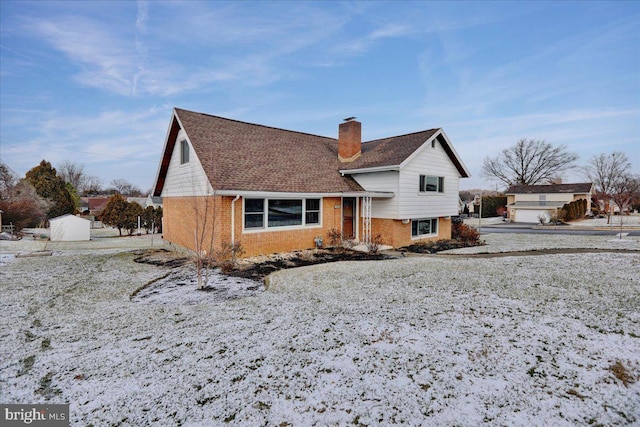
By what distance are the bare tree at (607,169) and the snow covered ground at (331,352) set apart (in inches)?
2681

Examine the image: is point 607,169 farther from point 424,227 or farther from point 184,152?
point 184,152

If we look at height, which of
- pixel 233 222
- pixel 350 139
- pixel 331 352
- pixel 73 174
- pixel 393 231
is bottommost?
pixel 331 352

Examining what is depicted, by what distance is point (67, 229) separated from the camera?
80.2 ft

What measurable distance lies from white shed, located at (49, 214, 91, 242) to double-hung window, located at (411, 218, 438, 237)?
86.4 ft

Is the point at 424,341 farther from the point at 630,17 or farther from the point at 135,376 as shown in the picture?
the point at 630,17

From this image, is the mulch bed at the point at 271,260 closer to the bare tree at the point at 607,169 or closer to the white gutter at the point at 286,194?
the white gutter at the point at 286,194

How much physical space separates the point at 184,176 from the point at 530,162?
5935 cm

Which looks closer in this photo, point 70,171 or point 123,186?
point 70,171

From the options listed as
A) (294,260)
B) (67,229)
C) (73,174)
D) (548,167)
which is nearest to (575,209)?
(548,167)

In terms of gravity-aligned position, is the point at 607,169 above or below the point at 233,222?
above

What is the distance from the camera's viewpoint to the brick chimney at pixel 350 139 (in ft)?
59.9

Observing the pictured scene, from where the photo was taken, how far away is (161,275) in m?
10.3

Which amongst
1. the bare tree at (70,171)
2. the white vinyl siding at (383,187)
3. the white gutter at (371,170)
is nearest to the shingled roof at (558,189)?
the white vinyl siding at (383,187)

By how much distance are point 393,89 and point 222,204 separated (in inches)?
609
